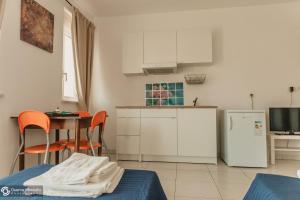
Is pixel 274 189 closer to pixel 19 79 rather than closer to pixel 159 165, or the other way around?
pixel 159 165

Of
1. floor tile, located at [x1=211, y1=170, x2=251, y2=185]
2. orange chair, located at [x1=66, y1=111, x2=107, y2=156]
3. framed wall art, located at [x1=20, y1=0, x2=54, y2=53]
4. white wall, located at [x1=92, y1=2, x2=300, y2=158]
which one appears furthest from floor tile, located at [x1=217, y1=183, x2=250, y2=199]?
framed wall art, located at [x1=20, y1=0, x2=54, y2=53]

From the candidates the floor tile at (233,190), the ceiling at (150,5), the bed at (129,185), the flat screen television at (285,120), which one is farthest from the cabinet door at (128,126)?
the bed at (129,185)

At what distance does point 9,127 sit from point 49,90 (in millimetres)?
827

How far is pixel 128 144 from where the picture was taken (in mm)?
3576

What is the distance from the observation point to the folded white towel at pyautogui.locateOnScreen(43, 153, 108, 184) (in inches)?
34.7

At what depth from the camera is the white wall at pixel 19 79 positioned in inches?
86.7

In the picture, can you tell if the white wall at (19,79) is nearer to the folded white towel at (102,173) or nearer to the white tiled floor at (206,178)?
the white tiled floor at (206,178)

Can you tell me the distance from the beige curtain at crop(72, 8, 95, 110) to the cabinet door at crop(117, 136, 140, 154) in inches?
32.8

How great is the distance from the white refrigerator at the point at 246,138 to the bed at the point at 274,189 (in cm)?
207

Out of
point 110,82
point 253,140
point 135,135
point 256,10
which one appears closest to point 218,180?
point 253,140

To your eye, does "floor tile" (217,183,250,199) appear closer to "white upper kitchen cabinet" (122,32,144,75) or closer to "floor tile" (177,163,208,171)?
"floor tile" (177,163,208,171)

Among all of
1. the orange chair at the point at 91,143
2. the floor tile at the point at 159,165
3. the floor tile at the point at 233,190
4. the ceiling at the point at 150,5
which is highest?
the ceiling at the point at 150,5

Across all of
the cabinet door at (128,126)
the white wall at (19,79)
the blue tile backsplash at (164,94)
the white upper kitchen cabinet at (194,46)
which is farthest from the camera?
the blue tile backsplash at (164,94)

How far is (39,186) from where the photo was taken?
34.2 inches
